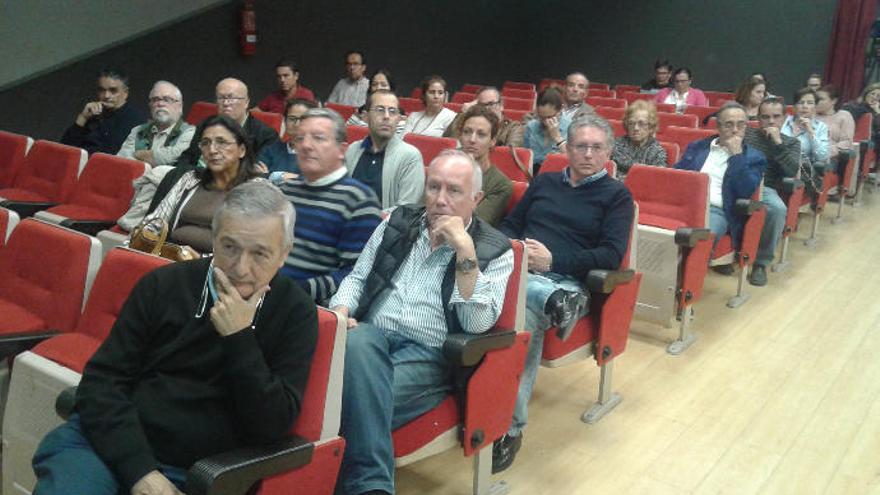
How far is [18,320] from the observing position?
7.23ft

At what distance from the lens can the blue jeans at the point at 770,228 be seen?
4699mm

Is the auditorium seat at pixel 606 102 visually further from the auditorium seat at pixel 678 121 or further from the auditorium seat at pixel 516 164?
the auditorium seat at pixel 516 164

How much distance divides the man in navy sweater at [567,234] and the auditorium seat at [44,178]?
85.6 inches

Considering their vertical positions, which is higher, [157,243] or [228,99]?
[228,99]

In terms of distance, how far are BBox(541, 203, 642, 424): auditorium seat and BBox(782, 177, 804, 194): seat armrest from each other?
2.34m

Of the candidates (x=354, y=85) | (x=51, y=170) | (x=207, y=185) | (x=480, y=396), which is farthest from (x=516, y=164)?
(x=354, y=85)

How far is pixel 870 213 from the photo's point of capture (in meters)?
6.89

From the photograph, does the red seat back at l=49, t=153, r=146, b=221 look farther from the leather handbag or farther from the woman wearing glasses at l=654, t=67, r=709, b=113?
the woman wearing glasses at l=654, t=67, r=709, b=113

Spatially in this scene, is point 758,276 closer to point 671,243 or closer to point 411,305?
point 671,243

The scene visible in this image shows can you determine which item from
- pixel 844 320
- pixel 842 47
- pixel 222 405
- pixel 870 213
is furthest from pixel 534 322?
pixel 842 47

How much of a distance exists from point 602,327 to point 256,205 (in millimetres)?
1602

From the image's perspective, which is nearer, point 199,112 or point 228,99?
point 228,99

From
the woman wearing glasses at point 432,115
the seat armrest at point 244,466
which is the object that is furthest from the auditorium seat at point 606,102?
the seat armrest at point 244,466

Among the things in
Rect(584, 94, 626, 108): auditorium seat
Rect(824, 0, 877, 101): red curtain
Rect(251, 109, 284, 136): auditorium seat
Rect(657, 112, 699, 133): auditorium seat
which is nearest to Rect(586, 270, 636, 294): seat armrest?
Rect(251, 109, 284, 136): auditorium seat
